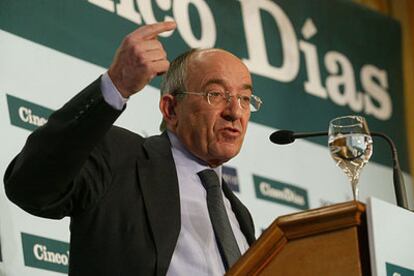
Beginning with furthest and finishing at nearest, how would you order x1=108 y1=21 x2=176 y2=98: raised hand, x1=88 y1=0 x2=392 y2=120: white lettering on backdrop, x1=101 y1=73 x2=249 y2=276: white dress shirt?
x1=88 y1=0 x2=392 y2=120: white lettering on backdrop, x1=101 y1=73 x2=249 y2=276: white dress shirt, x1=108 y1=21 x2=176 y2=98: raised hand

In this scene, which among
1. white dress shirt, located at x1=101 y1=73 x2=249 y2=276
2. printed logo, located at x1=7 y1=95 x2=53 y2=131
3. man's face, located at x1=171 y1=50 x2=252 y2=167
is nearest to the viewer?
white dress shirt, located at x1=101 y1=73 x2=249 y2=276

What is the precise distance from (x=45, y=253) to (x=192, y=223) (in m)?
0.84

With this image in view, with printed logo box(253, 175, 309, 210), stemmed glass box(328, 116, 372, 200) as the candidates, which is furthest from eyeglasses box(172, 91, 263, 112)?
printed logo box(253, 175, 309, 210)

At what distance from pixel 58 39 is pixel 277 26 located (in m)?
1.56

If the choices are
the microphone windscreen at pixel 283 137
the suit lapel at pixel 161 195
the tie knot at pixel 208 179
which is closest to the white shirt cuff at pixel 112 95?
the suit lapel at pixel 161 195

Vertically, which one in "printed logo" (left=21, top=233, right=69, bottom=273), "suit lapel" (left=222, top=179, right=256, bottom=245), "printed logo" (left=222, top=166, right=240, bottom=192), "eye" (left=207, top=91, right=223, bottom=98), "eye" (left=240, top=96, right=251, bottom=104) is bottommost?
"printed logo" (left=21, top=233, right=69, bottom=273)

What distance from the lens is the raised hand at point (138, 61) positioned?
231 cm

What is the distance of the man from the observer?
2.38m

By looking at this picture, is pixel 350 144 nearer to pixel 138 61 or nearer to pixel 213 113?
pixel 213 113

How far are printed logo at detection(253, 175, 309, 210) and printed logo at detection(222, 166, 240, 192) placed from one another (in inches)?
5.5

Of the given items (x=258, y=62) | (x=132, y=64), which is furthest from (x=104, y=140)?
(x=258, y=62)

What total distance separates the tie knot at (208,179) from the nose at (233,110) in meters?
0.20

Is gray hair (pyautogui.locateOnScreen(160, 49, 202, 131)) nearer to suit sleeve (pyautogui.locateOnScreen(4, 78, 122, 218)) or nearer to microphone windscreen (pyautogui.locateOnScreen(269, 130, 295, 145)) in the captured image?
microphone windscreen (pyautogui.locateOnScreen(269, 130, 295, 145))

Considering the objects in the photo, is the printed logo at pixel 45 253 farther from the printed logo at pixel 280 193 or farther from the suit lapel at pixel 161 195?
the printed logo at pixel 280 193
